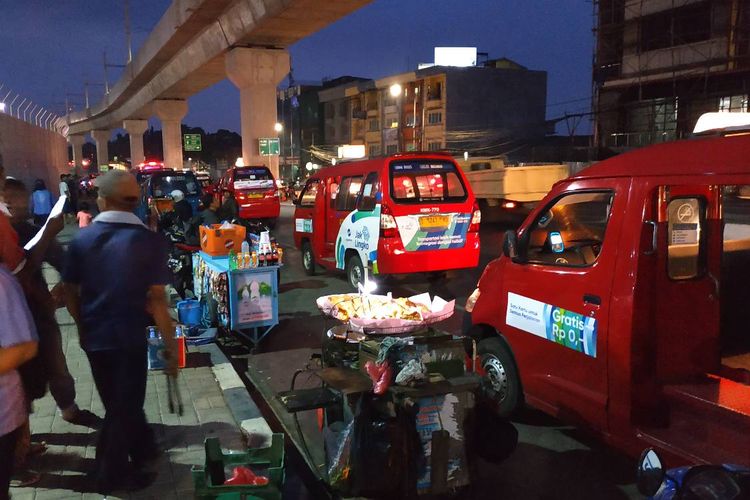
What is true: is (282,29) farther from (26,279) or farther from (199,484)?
(199,484)

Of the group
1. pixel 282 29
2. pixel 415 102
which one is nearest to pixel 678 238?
pixel 282 29

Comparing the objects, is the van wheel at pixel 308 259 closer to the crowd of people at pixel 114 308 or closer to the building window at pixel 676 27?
the crowd of people at pixel 114 308

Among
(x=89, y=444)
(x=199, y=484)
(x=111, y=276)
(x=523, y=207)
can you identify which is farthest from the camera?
(x=523, y=207)

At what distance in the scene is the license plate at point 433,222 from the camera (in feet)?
30.6

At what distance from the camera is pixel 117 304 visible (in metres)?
3.54

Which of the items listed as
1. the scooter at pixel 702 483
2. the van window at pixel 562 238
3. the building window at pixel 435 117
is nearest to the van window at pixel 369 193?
the van window at pixel 562 238

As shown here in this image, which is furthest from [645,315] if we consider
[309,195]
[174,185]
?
[174,185]

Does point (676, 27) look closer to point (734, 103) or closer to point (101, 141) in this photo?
point (734, 103)

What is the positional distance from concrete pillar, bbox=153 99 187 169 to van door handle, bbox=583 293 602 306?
41.8m

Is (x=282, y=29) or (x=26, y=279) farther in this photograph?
(x=282, y=29)

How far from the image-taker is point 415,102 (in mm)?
45469

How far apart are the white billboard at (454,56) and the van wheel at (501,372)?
170 ft

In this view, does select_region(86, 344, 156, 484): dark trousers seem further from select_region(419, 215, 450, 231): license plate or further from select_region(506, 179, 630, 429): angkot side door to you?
select_region(419, 215, 450, 231): license plate

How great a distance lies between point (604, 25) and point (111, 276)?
39776 mm
